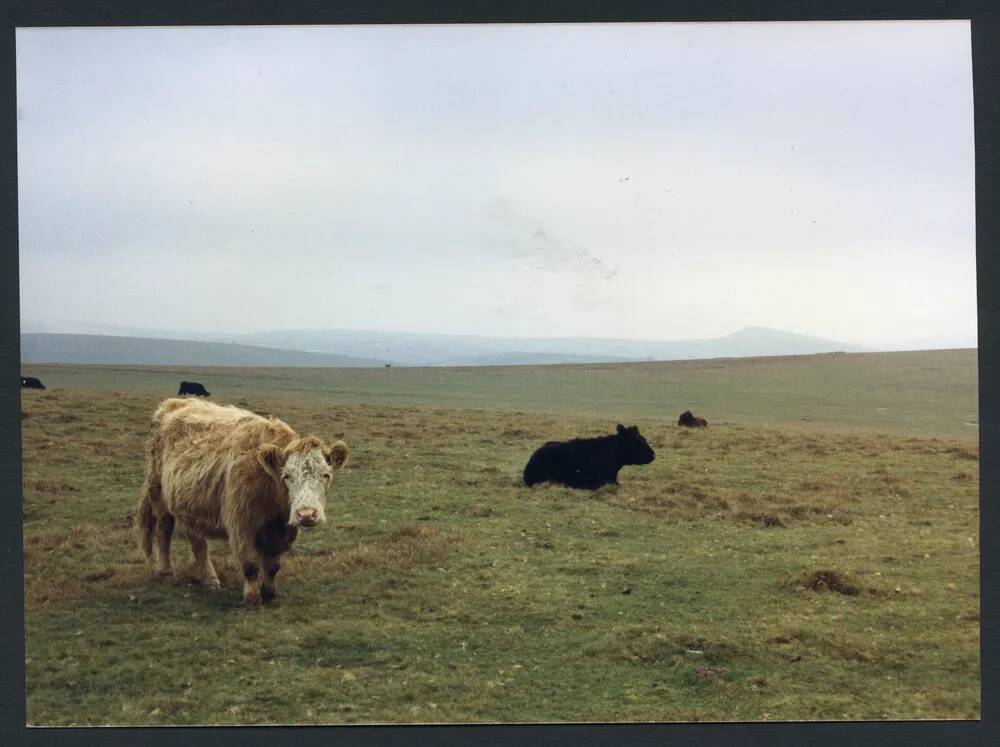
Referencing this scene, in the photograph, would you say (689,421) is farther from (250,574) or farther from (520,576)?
(250,574)

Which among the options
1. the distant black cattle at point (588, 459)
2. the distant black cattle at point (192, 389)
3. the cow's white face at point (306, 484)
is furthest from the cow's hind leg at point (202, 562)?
the distant black cattle at point (588, 459)

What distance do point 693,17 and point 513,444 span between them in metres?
6.70

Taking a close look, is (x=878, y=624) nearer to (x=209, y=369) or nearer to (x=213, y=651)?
(x=213, y=651)

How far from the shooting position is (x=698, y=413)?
1505 centimetres

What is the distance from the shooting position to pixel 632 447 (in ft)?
42.4

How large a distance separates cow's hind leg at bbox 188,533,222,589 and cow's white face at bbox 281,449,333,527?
160cm

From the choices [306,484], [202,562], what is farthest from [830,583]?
[202,562]

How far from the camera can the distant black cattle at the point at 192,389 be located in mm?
11434

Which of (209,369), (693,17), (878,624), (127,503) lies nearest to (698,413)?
(878,624)

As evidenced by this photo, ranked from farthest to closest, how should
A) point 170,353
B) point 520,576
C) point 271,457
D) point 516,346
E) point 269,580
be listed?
point 516,346, point 170,353, point 520,576, point 269,580, point 271,457

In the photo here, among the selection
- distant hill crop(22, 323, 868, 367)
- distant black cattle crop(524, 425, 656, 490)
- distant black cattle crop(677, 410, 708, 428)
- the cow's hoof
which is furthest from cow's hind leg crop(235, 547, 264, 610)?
distant black cattle crop(677, 410, 708, 428)

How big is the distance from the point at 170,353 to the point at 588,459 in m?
6.21

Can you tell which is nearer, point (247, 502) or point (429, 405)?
point (247, 502)

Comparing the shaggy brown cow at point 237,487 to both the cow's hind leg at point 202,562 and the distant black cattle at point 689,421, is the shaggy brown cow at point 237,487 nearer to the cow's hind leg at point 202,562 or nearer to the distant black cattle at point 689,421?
the cow's hind leg at point 202,562
